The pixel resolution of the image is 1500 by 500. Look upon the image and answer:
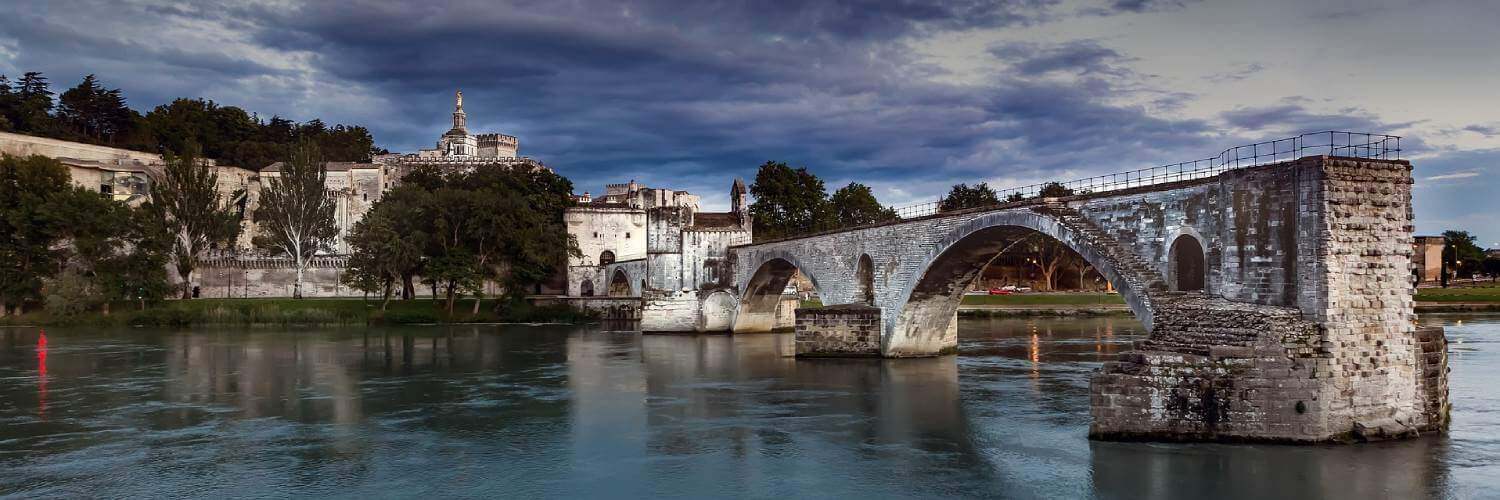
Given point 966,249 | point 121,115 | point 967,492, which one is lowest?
point 967,492

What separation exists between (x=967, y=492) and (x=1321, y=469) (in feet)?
16.3

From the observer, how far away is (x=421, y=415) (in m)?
20.4

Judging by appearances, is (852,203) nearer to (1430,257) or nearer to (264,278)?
(264,278)

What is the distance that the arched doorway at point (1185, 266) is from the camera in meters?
18.2

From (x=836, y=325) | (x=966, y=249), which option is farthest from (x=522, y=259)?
(x=966, y=249)

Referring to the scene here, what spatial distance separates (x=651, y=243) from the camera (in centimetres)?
4722

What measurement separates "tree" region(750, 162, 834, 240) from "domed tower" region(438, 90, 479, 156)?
3113cm

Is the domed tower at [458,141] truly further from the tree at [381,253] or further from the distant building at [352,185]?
the tree at [381,253]

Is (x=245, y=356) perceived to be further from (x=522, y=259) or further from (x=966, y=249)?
(x=966, y=249)

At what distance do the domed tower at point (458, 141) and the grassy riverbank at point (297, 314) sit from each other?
37.5 metres

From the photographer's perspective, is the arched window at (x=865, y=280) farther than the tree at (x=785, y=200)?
No

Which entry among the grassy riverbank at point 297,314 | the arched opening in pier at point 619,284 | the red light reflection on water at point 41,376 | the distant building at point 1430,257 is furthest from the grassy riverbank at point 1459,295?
the red light reflection on water at point 41,376

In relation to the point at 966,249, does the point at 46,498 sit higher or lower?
lower

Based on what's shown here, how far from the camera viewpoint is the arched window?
32344 mm
